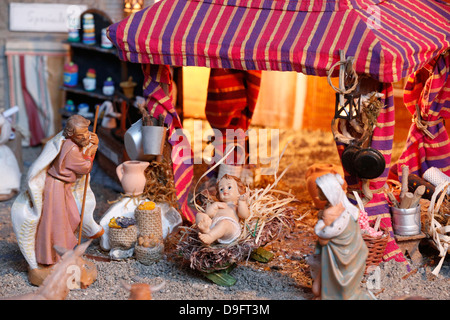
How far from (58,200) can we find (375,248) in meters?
2.32

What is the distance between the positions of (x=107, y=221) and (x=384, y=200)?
2.24 metres

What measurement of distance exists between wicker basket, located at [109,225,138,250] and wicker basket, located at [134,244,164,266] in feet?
0.33

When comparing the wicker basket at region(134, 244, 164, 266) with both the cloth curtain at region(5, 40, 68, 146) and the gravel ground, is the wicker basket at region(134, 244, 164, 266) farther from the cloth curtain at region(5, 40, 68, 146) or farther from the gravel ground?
the cloth curtain at region(5, 40, 68, 146)

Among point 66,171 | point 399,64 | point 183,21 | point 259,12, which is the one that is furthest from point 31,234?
point 399,64

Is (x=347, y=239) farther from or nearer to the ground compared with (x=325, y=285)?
farther from the ground

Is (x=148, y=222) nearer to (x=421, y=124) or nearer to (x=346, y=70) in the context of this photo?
(x=346, y=70)

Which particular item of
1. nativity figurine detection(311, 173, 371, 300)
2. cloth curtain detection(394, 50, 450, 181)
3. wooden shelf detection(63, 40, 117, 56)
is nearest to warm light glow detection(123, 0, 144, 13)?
wooden shelf detection(63, 40, 117, 56)

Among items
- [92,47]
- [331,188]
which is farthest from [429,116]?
[92,47]

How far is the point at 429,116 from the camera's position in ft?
20.4

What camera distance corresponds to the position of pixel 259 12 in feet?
18.6

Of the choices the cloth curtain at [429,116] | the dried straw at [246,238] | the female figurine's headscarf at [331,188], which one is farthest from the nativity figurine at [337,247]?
the cloth curtain at [429,116]

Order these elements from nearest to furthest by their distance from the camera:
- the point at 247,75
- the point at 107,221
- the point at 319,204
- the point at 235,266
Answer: the point at 319,204
the point at 235,266
the point at 107,221
the point at 247,75

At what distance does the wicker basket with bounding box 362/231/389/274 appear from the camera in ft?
17.3

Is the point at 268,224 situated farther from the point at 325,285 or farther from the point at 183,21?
the point at 183,21
